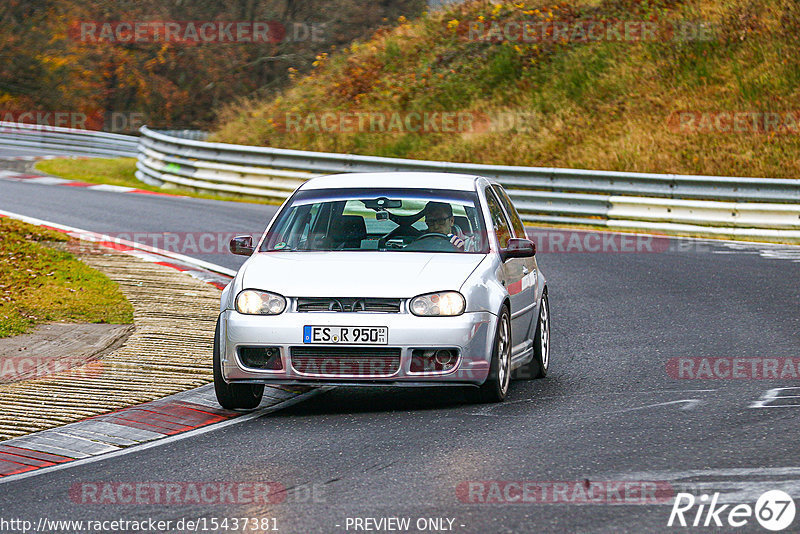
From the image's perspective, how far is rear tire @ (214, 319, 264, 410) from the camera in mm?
8243

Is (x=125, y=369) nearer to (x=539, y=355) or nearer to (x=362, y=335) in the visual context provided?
(x=362, y=335)

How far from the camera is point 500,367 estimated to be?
834 centimetres

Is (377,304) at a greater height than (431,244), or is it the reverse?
(431,244)

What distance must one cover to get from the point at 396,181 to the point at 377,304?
173 cm

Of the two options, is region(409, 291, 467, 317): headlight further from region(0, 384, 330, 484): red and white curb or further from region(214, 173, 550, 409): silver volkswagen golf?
region(0, 384, 330, 484): red and white curb

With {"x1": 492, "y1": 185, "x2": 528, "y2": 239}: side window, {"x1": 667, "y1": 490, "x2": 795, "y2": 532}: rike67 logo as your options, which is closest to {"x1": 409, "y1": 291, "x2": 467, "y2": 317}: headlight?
{"x1": 492, "y1": 185, "x2": 528, "y2": 239}: side window

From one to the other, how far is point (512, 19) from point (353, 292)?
1091 inches

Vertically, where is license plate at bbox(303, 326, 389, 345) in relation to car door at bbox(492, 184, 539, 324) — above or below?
below

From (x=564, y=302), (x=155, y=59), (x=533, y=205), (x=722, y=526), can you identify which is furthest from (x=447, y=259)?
(x=155, y=59)

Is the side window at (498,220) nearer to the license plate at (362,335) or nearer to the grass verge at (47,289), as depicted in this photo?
the license plate at (362,335)

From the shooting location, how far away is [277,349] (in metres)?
8.02

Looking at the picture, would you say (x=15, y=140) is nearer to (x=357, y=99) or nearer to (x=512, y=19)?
(x=357, y=99)

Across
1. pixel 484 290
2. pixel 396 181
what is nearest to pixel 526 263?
pixel 396 181

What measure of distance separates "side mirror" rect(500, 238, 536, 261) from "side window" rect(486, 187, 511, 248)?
8.8 inches
